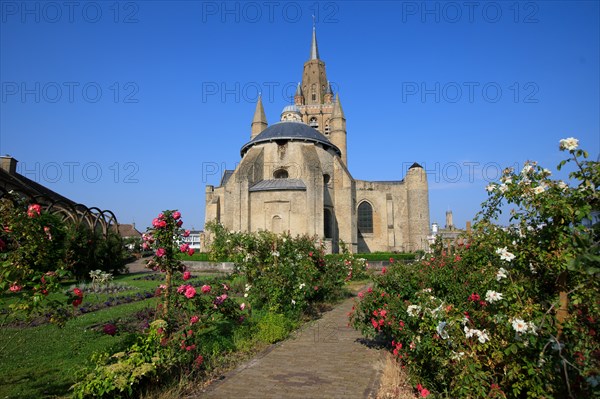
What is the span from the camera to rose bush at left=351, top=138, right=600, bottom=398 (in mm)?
2574

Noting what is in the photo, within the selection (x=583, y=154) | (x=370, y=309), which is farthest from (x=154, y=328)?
(x=583, y=154)

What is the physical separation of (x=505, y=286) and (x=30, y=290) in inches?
198

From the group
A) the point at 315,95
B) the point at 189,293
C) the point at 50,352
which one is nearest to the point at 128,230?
the point at 315,95

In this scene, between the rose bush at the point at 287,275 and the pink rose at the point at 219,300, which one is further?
the rose bush at the point at 287,275

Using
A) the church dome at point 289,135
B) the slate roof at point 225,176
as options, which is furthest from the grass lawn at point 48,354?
the slate roof at point 225,176

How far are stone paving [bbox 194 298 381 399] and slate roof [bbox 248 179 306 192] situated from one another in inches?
863

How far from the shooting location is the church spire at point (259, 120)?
45.0 meters

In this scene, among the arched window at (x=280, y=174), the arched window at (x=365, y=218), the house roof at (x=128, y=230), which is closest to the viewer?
the arched window at (x=280, y=174)

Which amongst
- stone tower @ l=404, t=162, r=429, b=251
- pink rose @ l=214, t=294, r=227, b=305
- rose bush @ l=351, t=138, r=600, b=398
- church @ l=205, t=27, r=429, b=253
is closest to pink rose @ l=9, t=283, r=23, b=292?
pink rose @ l=214, t=294, r=227, b=305

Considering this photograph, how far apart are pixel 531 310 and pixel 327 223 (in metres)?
28.6

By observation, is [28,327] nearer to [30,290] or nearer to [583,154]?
[30,290]

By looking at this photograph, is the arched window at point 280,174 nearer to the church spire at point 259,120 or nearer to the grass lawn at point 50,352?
the church spire at point 259,120

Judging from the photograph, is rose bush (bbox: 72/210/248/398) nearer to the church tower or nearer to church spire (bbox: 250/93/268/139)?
Result: church spire (bbox: 250/93/268/139)

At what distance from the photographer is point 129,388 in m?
3.88
